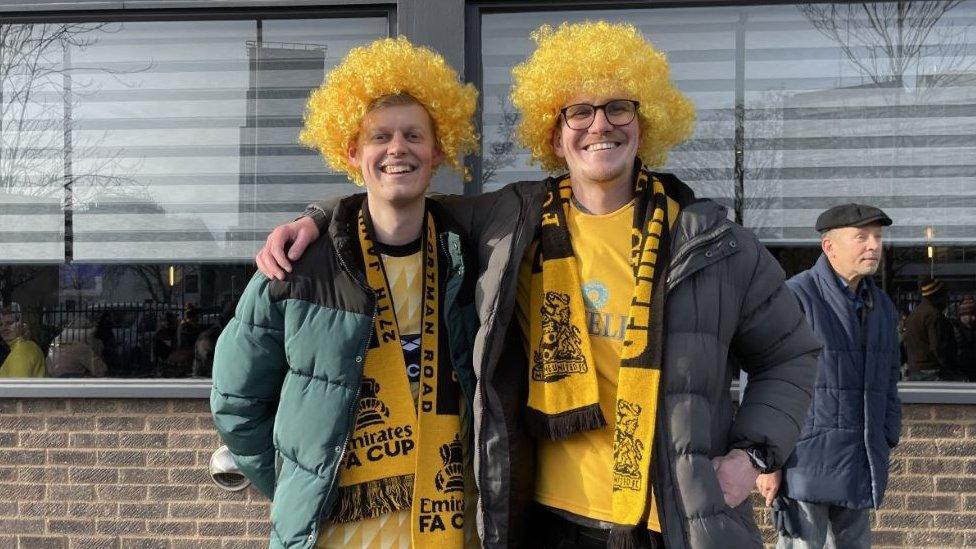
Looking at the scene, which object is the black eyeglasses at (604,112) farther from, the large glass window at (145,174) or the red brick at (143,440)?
the red brick at (143,440)

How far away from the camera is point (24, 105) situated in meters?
5.03

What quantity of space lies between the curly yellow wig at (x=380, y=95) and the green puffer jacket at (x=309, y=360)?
0.83ft

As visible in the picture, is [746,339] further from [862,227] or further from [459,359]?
[862,227]

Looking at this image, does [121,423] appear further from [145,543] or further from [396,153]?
[396,153]

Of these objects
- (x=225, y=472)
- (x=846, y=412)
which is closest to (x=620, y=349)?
(x=846, y=412)

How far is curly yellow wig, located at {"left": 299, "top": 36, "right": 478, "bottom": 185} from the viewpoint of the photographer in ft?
8.71

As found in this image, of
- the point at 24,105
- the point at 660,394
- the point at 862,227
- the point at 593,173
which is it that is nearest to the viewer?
the point at 660,394

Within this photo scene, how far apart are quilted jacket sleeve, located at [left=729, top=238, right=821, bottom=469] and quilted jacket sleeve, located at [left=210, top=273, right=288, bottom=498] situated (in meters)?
1.30

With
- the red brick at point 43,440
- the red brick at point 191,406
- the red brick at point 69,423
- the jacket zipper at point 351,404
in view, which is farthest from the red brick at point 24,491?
the jacket zipper at point 351,404

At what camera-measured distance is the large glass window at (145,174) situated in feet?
16.1

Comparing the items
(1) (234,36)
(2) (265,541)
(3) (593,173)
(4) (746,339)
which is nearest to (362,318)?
(3) (593,173)

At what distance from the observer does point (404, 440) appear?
241 cm

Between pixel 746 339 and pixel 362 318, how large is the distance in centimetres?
105

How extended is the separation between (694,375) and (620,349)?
21 centimetres
